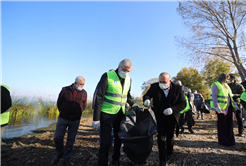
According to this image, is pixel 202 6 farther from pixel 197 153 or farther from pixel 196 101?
pixel 197 153

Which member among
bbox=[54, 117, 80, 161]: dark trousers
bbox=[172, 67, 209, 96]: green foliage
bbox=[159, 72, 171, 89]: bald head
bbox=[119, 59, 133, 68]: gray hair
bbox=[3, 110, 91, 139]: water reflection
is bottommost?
bbox=[3, 110, 91, 139]: water reflection

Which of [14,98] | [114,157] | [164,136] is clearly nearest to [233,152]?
[164,136]

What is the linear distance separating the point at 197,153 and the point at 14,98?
1357cm

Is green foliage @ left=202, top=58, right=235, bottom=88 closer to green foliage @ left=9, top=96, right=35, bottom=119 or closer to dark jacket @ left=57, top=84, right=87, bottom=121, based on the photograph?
dark jacket @ left=57, top=84, right=87, bottom=121

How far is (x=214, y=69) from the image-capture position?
54.6 ft

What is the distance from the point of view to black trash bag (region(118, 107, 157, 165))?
234 centimetres

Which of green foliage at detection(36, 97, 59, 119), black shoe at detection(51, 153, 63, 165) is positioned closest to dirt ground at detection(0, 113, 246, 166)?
black shoe at detection(51, 153, 63, 165)

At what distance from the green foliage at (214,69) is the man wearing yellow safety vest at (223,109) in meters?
11.5

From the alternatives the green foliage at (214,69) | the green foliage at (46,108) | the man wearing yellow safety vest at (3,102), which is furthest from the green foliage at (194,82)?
the man wearing yellow safety vest at (3,102)

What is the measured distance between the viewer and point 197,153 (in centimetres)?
343

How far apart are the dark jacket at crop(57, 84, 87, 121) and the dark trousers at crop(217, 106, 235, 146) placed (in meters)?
4.06

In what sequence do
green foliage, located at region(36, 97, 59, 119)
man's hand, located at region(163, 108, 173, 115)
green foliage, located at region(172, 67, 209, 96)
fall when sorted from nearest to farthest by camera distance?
1. man's hand, located at region(163, 108, 173, 115)
2. green foliage, located at region(36, 97, 59, 119)
3. green foliage, located at region(172, 67, 209, 96)

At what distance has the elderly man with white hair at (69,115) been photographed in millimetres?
3086

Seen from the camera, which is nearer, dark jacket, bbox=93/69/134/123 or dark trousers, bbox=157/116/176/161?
dark jacket, bbox=93/69/134/123
